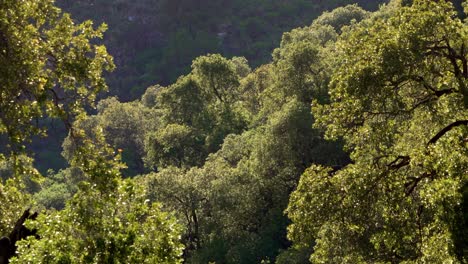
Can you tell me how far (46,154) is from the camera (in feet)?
479

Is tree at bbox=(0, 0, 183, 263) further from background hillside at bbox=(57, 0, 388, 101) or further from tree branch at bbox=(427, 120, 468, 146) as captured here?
background hillside at bbox=(57, 0, 388, 101)

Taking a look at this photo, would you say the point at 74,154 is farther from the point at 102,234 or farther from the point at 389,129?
the point at 389,129

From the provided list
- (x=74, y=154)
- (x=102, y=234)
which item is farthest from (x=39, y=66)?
(x=102, y=234)

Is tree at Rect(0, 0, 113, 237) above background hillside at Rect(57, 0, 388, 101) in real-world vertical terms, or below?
below

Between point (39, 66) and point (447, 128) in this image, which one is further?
point (447, 128)

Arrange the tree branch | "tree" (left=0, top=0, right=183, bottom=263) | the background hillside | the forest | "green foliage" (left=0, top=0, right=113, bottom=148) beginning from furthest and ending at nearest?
the background hillside → the tree branch → "green foliage" (left=0, top=0, right=113, bottom=148) → the forest → "tree" (left=0, top=0, right=183, bottom=263)

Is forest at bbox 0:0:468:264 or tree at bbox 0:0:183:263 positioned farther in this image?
forest at bbox 0:0:468:264

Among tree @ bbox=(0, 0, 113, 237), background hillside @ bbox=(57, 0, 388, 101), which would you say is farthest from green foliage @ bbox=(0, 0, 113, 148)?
background hillside @ bbox=(57, 0, 388, 101)

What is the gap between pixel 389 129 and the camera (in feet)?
62.0

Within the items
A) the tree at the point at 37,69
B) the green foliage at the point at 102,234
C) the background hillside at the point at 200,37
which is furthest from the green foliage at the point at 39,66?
the background hillside at the point at 200,37

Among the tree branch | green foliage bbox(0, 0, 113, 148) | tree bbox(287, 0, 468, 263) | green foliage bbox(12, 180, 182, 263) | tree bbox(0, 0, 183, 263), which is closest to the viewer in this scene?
green foliage bbox(12, 180, 182, 263)

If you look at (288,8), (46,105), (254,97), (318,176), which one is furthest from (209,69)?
(288,8)

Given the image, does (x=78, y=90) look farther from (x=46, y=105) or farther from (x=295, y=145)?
(x=295, y=145)

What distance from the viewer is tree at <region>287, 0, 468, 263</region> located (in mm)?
17703
